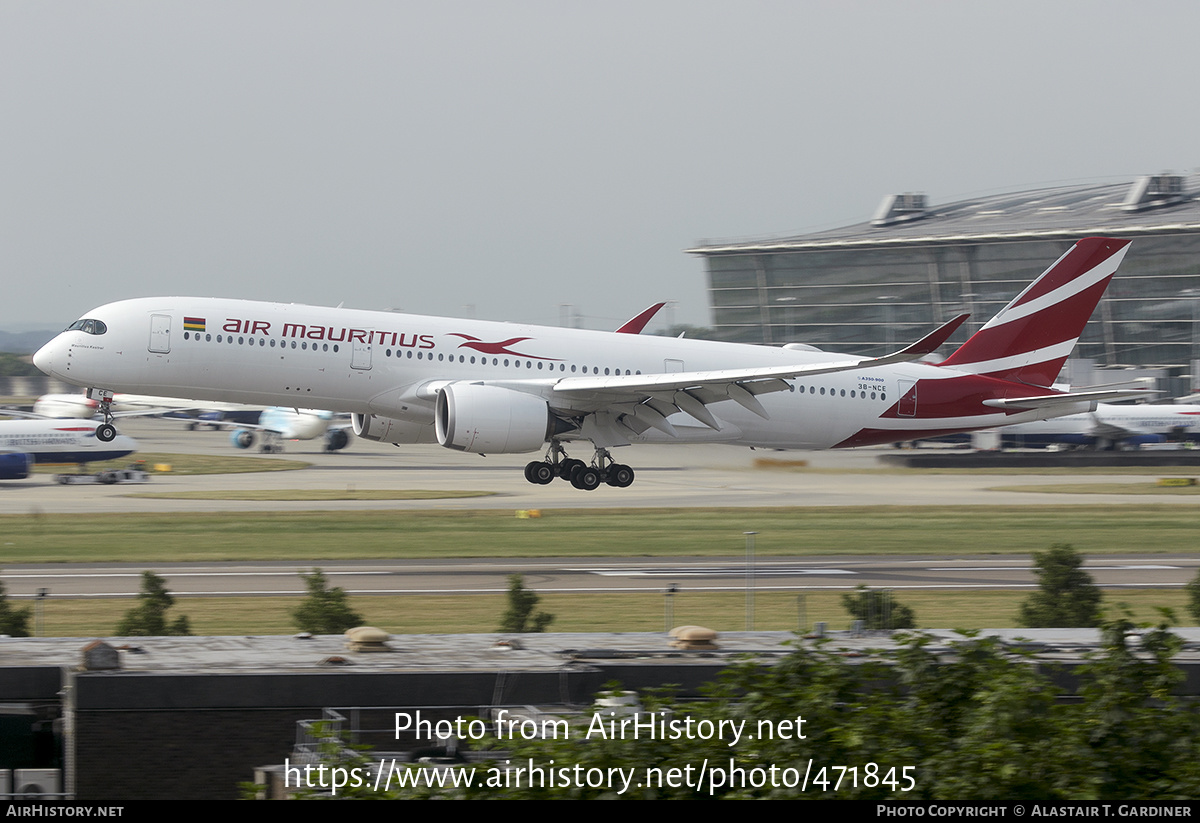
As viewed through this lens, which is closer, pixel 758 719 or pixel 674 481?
pixel 758 719

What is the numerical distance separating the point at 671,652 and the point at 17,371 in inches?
6907

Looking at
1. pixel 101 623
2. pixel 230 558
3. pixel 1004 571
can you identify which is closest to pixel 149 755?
pixel 101 623

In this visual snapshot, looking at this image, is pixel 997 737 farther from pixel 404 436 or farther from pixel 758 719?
pixel 404 436

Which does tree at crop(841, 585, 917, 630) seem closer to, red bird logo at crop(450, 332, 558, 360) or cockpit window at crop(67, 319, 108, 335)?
red bird logo at crop(450, 332, 558, 360)

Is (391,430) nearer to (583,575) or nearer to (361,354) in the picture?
(361,354)

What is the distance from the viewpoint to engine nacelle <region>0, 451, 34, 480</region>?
47.4m

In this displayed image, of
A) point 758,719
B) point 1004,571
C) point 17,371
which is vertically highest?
point 17,371

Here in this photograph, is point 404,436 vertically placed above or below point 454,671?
above

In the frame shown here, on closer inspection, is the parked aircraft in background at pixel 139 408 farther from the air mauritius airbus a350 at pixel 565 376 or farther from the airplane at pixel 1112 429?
the airplane at pixel 1112 429

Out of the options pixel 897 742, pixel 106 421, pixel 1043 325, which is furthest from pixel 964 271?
pixel 897 742

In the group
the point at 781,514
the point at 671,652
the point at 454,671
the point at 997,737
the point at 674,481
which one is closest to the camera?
the point at 997,737

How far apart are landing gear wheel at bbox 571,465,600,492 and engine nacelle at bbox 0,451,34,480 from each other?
24.9 meters

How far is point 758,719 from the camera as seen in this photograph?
26.8ft

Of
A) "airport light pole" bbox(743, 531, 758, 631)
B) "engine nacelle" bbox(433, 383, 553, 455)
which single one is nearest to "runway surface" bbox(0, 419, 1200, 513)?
"airport light pole" bbox(743, 531, 758, 631)
